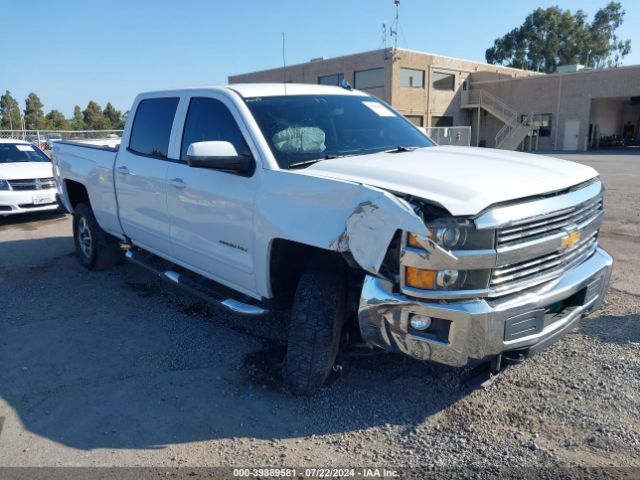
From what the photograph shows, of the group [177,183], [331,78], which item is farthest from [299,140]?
[331,78]

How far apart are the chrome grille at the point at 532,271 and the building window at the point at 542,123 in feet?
134

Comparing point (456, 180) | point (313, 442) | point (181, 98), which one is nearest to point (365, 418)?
point (313, 442)

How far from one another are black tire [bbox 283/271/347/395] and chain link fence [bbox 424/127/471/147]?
22.6 m

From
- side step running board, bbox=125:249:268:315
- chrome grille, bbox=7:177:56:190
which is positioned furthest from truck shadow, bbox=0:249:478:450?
chrome grille, bbox=7:177:56:190

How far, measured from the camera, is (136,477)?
2.81m

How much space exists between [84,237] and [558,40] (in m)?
80.6

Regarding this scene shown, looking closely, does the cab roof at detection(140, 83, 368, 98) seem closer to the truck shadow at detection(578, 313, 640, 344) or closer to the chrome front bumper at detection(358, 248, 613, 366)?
the chrome front bumper at detection(358, 248, 613, 366)

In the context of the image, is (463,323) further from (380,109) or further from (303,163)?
(380,109)

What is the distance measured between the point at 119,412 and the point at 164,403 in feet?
0.93

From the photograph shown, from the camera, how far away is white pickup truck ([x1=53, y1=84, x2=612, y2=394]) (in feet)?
9.05

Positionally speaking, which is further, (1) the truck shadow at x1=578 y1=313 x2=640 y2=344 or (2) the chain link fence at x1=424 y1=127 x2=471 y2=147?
(2) the chain link fence at x1=424 y1=127 x2=471 y2=147

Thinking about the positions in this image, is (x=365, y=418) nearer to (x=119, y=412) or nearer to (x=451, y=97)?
(x=119, y=412)

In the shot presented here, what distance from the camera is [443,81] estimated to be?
40.9 m

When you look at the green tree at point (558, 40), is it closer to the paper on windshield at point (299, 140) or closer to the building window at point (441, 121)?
the building window at point (441, 121)
